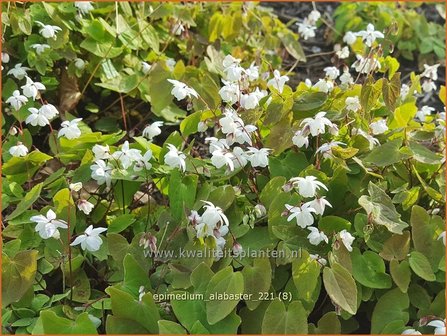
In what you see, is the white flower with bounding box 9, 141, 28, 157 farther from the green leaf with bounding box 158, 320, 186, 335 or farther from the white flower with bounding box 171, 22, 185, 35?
the white flower with bounding box 171, 22, 185, 35

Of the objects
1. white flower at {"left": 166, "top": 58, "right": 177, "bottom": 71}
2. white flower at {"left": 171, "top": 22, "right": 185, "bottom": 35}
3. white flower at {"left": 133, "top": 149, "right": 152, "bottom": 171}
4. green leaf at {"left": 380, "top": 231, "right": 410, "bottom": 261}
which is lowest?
green leaf at {"left": 380, "top": 231, "right": 410, "bottom": 261}

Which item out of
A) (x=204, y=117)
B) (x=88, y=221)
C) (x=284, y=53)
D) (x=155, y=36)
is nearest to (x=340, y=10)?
(x=284, y=53)

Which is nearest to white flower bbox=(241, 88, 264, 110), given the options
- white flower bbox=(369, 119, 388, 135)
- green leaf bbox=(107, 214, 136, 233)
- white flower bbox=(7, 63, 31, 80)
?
white flower bbox=(369, 119, 388, 135)

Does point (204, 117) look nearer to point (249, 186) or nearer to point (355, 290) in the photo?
point (249, 186)

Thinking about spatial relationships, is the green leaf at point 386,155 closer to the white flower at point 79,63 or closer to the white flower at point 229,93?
the white flower at point 229,93

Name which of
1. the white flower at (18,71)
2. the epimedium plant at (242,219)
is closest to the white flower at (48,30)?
the epimedium plant at (242,219)

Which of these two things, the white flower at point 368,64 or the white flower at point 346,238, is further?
the white flower at point 368,64
